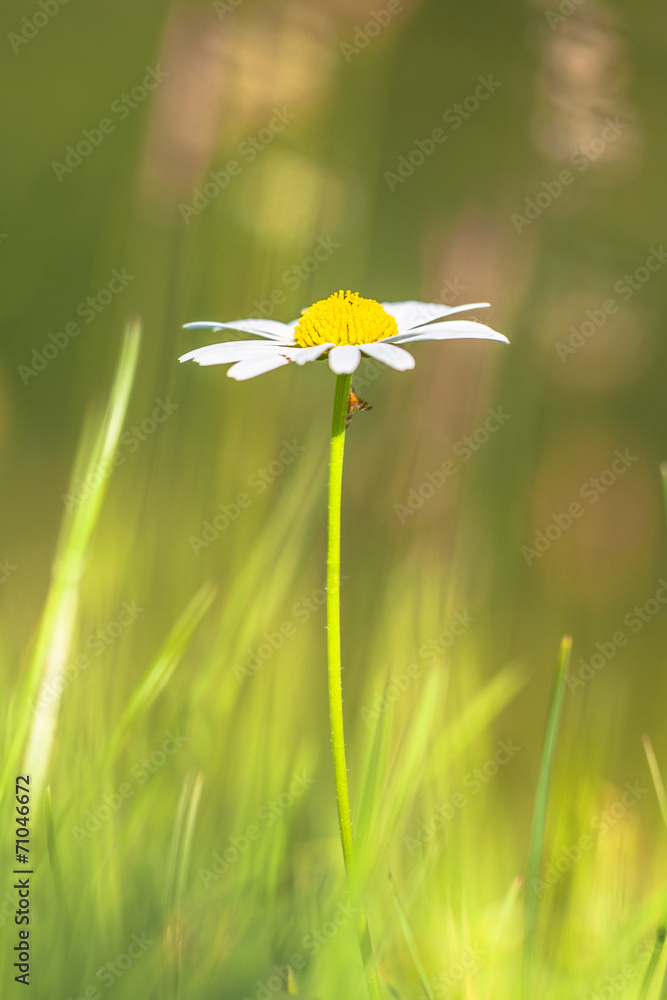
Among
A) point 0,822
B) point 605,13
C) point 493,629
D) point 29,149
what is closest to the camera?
point 0,822

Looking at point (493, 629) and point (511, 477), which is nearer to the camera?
point (511, 477)

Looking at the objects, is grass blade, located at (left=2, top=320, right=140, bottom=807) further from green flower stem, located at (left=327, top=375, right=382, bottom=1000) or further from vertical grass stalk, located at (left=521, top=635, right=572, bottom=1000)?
vertical grass stalk, located at (left=521, top=635, right=572, bottom=1000)

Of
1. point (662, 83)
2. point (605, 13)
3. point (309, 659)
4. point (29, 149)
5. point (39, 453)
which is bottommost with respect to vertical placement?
point (309, 659)

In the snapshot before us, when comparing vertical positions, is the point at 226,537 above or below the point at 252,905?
above

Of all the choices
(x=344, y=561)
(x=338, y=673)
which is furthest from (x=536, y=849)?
(x=344, y=561)

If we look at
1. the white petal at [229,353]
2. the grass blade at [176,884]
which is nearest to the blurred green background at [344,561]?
the grass blade at [176,884]

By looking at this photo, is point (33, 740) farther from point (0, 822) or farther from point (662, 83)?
point (662, 83)

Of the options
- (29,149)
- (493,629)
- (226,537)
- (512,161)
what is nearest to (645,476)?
(493,629)

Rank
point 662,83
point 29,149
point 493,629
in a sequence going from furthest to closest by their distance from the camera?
point 29,149
point 662,83
point 493,629

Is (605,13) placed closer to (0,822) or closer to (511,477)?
(511,477)
